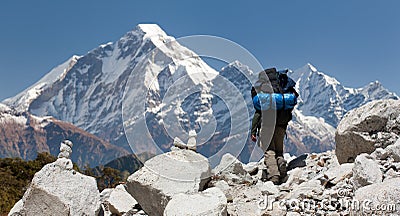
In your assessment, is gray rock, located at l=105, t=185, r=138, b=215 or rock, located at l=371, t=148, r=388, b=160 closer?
rock, located at l=371, t=148, r=388, b=160

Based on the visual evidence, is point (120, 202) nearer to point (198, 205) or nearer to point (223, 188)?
point (223, 188)

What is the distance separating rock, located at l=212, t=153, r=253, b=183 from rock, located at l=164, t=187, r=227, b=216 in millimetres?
2898

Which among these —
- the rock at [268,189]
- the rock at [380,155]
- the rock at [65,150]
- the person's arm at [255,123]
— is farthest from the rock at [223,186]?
the rock at [65,150]

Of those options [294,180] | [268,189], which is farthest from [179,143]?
[294,180]

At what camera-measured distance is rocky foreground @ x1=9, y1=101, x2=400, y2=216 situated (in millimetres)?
6846

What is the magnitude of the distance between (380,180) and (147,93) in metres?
5.42

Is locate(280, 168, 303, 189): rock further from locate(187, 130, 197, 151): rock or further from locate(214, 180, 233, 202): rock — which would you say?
locate(187, 130, 197, 151): rock

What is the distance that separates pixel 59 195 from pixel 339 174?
5594mm

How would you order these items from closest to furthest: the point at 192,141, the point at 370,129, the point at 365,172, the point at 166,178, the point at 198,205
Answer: the point at 365,172 < the point at 198,205 < the point at 370,129 < the point at 166,178 < the point at 192,141

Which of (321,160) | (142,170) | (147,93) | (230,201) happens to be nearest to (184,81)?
(147,93)

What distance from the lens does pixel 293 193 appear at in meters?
7.70

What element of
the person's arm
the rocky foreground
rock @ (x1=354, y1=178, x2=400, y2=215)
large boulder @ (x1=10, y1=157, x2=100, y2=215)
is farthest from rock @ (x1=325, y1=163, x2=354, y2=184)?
large boulder @ (x1=10, y1=157, x2=100, y2=215)

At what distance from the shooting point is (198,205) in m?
7.04

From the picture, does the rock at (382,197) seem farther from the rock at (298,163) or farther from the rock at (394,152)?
the rock at (298,163)
